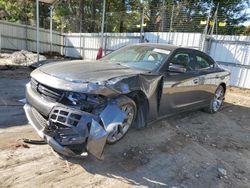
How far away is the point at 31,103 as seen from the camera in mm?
3375

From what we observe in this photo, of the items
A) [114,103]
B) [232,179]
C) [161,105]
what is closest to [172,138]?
[161,105]

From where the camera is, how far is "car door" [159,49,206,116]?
409 centimetres

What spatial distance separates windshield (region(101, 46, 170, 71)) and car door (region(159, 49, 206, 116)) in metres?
0.18

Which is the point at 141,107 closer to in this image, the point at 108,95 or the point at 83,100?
the point at 108,95

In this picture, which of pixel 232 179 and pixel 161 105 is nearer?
pixel 232 179

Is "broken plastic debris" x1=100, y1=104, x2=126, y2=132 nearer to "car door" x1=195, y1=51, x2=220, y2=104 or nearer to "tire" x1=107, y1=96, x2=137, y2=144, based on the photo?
"tire" x1=107, y1=96, x2=137, y2=144

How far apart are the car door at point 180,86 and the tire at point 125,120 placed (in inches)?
25.0

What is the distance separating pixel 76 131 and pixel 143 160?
1101mm

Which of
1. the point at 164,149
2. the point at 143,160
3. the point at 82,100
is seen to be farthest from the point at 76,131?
the point at 164,149

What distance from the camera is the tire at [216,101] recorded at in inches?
232

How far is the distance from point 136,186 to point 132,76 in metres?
1.45

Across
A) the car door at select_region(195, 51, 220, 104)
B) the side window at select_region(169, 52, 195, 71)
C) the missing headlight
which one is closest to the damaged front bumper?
the missing headlight

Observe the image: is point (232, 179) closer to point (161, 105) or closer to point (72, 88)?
point (161, 105)

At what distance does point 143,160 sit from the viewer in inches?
132
